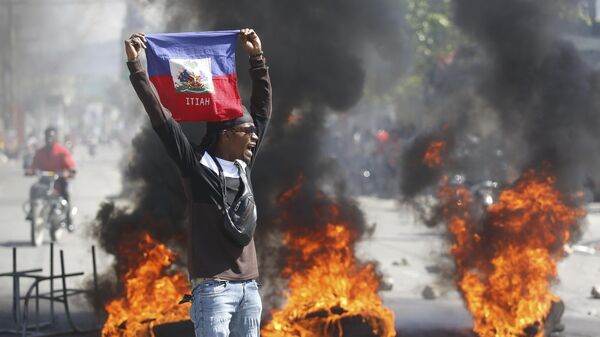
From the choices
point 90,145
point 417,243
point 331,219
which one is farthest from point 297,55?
point 90,145

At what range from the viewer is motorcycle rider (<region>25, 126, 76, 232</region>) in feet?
54.7

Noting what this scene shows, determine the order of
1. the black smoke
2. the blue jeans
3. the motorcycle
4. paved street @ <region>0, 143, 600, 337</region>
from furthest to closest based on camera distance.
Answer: the motorcycle → paved street @ <region>0, 143, 600, 337</region> → the black smoke → the blue jeans

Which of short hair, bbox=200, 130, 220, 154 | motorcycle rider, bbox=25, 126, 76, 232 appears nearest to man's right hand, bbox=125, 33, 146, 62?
short hair, bbox=200, 130, 220, 154

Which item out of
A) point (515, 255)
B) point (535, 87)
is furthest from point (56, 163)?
point (515, 255)

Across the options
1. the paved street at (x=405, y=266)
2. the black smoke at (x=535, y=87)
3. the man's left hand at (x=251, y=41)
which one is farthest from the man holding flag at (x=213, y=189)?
the black smoke at (x=535, y=87)

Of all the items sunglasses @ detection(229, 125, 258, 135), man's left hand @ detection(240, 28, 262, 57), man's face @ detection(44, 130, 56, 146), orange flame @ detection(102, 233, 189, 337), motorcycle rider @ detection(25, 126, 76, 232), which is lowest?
orange flame @ detection(102, 233, 189, 337)

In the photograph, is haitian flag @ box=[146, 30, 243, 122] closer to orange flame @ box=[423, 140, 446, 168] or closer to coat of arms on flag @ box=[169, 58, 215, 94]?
coat of arms on flag @ box=[169, 58, 215, 94]

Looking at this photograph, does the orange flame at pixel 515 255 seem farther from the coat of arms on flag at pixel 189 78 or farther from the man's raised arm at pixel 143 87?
the man's raised arm at pixel 143 87

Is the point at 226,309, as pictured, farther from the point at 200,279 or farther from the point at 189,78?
the point at 189,78

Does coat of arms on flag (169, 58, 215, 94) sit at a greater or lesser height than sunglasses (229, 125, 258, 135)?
greater

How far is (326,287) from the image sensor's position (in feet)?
25.8

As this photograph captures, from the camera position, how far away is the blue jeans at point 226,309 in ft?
14.2

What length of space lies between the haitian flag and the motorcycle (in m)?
11.4

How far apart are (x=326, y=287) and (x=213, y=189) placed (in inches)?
140
